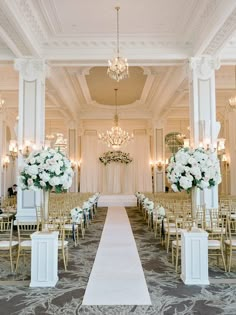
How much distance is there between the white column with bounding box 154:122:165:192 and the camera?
19922 millimetres

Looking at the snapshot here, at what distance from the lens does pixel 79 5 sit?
8.08m

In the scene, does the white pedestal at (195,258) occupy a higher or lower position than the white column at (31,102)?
lower

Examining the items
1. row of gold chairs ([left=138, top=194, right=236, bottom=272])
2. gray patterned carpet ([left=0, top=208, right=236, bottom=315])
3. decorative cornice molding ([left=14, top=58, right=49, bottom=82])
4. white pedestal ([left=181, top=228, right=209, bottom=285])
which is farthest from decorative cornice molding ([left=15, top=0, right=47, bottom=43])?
white pedestal ([left=181, top=228, right=209, bottom=285])

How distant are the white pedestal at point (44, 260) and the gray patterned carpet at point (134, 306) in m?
0.15

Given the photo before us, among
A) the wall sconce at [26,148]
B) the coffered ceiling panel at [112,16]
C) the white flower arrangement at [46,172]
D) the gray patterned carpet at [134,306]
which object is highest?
the coffered ceiling panel at [112,16]

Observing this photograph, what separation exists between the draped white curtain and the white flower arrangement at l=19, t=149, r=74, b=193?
667 inches

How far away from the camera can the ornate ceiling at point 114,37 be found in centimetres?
784

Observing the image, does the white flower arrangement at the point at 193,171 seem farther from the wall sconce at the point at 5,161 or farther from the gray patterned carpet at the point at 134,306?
the wall sconce at the point at 5,161

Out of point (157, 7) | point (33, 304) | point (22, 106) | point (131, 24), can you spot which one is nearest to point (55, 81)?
point (22, 106)

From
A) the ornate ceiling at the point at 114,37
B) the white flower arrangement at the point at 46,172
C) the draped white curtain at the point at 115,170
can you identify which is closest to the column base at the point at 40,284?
the white flower arrangement at the point at 46,172

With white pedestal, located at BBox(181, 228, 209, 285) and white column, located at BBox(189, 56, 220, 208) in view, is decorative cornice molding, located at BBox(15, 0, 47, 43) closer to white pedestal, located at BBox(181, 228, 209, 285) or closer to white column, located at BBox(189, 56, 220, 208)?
white column, located at BBox(189, 56, 220, 208)

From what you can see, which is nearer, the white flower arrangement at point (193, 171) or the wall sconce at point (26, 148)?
the white flower arrangement at point (193, 171)

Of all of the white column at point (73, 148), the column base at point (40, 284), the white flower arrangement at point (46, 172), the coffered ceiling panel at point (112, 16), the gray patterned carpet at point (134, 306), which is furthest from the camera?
the white column at point (73, 148)

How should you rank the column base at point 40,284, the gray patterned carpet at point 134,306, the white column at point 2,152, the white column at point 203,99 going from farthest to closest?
the white column at point 2,152
the white column at point 203,99
the column base at point 40,284
the gray patterned carpet at point 134,306
